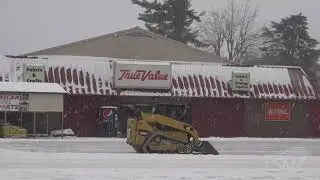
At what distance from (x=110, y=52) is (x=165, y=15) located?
3122 cm

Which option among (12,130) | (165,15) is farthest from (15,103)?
(165,15)

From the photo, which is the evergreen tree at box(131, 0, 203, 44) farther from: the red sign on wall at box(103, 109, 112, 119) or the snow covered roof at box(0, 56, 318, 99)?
the red sign on wall at box(103, 109, 112, 119)

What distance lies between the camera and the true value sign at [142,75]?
133 ft

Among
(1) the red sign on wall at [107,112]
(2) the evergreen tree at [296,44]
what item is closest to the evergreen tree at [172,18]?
(2) the evergreen tree at [296,44]

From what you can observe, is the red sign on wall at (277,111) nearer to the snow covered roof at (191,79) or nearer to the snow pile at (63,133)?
the snow covered roof at (191,79)

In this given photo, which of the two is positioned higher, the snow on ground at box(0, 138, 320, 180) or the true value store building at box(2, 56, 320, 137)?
the true value store building at box(2, 56, 320, 137)

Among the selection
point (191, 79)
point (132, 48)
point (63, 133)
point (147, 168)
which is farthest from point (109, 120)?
point (147, 168)

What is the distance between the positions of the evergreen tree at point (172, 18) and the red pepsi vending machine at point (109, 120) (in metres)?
38.3

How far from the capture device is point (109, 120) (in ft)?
130

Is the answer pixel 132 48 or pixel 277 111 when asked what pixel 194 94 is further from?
pixel 132 48

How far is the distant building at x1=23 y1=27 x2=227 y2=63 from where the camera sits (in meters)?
48.1

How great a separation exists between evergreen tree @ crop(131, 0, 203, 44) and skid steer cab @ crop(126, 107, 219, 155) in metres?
51.7

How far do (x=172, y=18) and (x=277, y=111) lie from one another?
3715 centimetres

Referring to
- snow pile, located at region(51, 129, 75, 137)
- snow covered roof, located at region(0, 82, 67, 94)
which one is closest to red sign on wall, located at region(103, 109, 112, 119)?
snow pile, located at region(51, 129, 75, 137)
